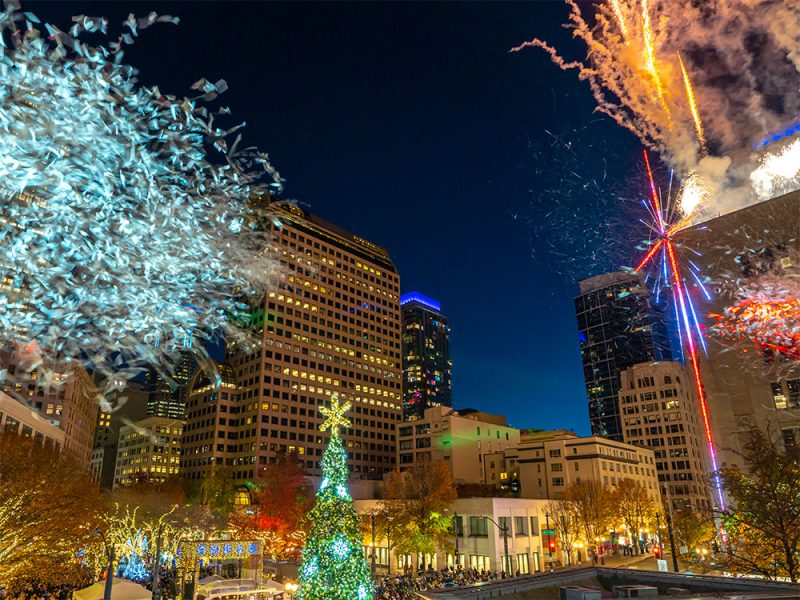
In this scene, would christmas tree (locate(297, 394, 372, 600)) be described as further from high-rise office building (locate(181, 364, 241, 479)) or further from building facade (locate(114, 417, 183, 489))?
building facade (locate(114, 417, 183, 489))

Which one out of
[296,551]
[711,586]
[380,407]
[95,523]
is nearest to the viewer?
[711,586]

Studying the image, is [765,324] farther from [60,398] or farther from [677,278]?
[60,398]

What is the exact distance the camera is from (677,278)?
42375 mm

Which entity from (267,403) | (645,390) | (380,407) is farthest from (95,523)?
(645,390)

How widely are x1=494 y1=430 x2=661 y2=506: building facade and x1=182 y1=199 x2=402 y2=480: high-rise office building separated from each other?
43988mm

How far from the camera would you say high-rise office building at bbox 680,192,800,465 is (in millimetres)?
40531

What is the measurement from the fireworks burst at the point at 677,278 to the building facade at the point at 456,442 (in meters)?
48.2

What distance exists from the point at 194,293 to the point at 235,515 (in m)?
54.4

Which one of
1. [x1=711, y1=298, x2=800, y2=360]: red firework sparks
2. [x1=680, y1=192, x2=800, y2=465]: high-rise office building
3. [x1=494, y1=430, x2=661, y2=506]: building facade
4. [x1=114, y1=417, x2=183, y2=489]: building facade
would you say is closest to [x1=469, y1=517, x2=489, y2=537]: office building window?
[x1=494, y1=430, x2=661, y2=506]: building facade

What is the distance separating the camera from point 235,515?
212 feet

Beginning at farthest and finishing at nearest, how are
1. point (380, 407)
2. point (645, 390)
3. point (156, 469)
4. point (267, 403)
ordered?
1. point (156, 469)
2. point (380, 407)
3. point (645, 390)
4. point (267, 403)

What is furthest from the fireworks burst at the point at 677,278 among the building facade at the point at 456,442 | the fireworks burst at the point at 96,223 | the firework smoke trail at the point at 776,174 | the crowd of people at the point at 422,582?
the building facade at the point at 456,442

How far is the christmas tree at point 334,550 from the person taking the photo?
2220 cm

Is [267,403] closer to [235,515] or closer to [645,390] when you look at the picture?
[235,515]
